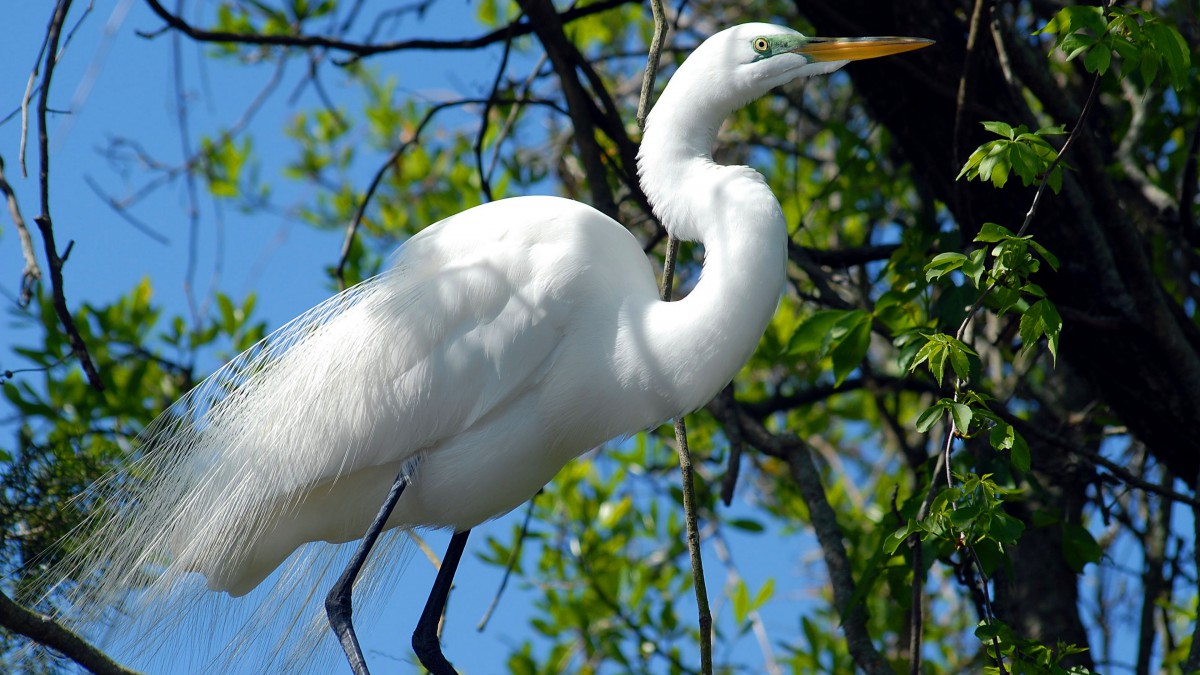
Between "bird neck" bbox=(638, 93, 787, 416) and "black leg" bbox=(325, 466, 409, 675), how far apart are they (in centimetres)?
59

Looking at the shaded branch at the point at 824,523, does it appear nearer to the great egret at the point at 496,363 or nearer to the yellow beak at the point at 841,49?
the great egret at the point at 496,363

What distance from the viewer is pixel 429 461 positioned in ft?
8.55

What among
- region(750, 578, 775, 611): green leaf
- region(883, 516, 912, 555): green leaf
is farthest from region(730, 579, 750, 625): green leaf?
region(883, 516, 912, 555): green leaf

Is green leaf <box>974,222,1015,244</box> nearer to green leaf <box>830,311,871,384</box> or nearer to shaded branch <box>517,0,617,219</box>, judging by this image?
green leaf <box>830,311,871,384</box>

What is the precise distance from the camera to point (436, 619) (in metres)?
2.95

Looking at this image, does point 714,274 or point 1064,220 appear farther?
point 1064,220

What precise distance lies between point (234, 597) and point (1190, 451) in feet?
7.92

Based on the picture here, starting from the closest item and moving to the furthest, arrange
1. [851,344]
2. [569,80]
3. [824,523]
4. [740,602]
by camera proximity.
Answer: [851,344] → [824,523] → [569,80] → [740,602]

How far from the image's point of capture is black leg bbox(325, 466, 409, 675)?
8.51ft

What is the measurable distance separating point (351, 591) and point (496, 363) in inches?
27.6

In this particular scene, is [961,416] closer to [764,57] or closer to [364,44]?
[764,57]

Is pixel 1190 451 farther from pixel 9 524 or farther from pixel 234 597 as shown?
pixel 9 524

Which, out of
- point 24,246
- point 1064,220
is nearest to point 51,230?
point 24,246

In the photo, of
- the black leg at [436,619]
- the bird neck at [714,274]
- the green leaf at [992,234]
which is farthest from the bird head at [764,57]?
the black leg at [436,619]
